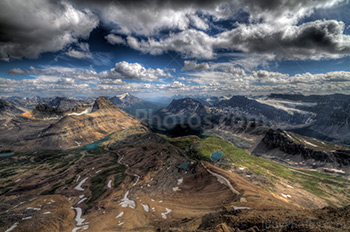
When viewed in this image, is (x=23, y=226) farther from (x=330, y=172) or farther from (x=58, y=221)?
(x=330, y=172)

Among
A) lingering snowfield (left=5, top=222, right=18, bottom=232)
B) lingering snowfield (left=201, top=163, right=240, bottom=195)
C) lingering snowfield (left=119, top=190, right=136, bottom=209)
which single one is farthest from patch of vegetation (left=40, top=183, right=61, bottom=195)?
lingering snowfield (left=201, top=163, right=240, bottom=195)

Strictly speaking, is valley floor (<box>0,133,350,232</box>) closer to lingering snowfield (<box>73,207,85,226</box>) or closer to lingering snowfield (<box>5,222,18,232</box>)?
lingering snowfield (<box>73,207,85,226</box>)

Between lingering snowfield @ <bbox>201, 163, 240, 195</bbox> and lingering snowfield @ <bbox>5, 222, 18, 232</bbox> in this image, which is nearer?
lingering snowfield @ <bbox>5, 222, 18, 232</bbox>

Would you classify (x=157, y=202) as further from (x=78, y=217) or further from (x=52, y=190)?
(x=52, y=190)

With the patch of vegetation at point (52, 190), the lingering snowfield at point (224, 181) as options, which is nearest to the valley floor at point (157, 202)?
the patch of vegetation at point (52, 190)

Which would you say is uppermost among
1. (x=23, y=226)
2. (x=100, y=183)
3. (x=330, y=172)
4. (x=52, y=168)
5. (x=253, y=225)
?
(x=253, y=225)

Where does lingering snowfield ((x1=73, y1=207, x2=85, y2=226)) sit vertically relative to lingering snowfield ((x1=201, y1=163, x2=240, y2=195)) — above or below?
below

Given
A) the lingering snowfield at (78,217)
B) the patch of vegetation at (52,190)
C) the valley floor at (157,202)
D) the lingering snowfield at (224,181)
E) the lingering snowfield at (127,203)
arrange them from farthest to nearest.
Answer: the patch of vegetation at (52,190) → the lingering snowfield at (127,203) → the lingering snowfield at (224,181) → the lingering snowfield at (78,217) → the valley floor at (157,202)

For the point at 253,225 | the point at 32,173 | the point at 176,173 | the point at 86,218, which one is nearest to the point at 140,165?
the point at 176,173

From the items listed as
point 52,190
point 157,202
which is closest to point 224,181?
point 157,202

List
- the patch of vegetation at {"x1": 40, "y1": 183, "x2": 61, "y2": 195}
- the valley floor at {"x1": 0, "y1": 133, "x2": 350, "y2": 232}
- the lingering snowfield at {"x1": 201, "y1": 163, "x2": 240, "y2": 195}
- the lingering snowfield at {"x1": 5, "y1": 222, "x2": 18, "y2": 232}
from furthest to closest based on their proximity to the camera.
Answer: the patch of vegetation at {"x1": 40, "y1": 183, "x2": 61, "y2": 195}, the lingering snowfield at {"x1": 201, "y1": 163, "x2": 240, "y2": 195}, the lingering snowfield at {"x1": 5, "y1": 222, "x2": 18, "y2": 232}, the valley floor at {"x1": 0, "y1": 133, "x2": 350, "y2": 232}

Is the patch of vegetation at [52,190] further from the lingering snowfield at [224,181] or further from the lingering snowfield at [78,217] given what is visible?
the lingering snowfield at [224,181]
